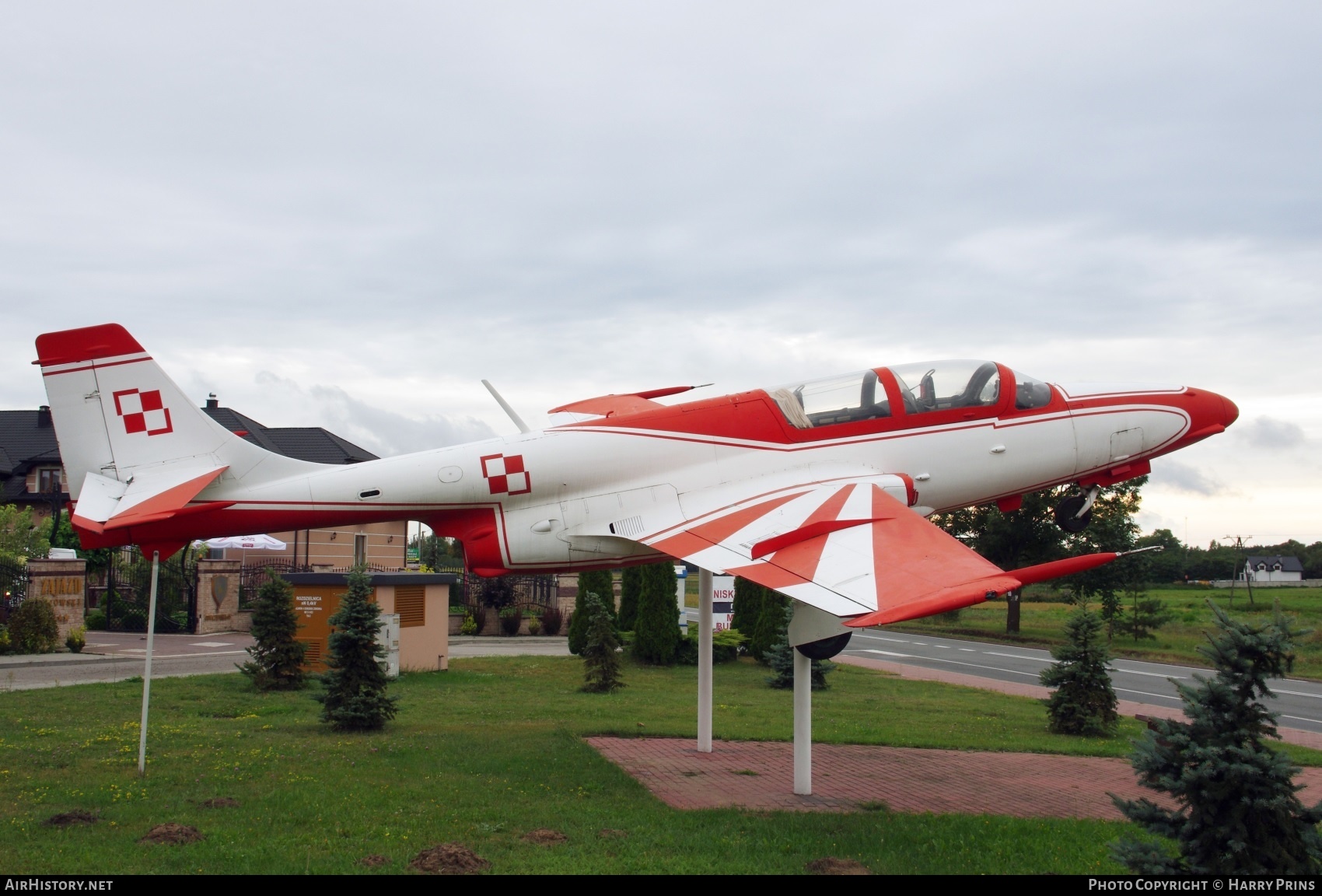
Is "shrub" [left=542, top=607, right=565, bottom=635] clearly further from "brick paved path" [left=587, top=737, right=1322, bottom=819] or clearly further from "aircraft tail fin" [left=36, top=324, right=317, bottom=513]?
"aircraft tail fin" [left=36, top=324, right=317, bottom=513]

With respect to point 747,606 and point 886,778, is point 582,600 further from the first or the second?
point 886,778

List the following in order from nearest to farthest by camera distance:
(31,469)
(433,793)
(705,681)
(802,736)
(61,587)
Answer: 1. (433,793)
2. (802,736)
3. (705,681)
4. (61,587)
5. (31,469)

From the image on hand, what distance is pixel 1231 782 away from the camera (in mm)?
5711

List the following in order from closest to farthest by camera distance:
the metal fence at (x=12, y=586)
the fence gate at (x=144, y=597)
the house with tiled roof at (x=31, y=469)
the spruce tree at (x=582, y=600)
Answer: the metal fence at (x=12, y=586), the spruce tree at (x=582, y=600), the fence gate at (x=144, y=597), the house with tiled roof at (x=31, y=469)

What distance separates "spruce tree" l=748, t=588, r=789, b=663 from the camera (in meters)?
24.3

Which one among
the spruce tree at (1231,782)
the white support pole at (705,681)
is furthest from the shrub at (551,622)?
the spruce tree at (1231,782)

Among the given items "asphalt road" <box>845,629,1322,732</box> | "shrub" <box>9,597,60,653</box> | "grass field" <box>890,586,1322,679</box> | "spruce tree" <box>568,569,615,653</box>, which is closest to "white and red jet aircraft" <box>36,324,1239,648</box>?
"asphalt road" <box>845,629,1322,732</box>

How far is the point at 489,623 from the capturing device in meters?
33.5

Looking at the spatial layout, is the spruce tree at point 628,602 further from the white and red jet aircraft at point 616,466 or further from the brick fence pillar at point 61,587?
the white and red jet aircraft at point 616,466

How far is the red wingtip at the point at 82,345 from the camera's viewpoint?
31.3 feet

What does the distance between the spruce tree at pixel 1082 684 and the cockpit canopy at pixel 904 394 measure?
20.6 feet

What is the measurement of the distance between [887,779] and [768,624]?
46.0 ft

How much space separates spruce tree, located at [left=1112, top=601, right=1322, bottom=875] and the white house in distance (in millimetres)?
100882

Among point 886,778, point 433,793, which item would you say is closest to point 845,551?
point 886,778
